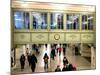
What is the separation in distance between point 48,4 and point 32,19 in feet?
1.02

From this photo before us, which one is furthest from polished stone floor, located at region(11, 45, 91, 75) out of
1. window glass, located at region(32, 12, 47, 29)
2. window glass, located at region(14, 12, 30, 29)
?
window glass, located at region(14, 12, 30, 29)

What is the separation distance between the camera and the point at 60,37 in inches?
91.5

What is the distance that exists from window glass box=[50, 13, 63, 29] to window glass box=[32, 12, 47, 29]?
4.0 inches

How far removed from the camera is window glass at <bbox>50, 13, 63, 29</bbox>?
89.8 inches

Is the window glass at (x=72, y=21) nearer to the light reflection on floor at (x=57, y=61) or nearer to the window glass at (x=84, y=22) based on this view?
the window glass at (x=84, y=22)

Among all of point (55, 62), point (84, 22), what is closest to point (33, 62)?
point (55, 62)

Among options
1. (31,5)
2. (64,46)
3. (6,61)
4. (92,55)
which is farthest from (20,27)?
(92,55)

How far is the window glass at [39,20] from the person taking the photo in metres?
2.23

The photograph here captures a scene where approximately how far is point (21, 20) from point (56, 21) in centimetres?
49

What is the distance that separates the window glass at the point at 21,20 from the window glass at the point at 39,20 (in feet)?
0.32

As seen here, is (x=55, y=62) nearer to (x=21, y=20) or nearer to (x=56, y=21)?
(x=56, y=21)

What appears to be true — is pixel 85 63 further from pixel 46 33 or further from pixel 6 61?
pixel 6 61

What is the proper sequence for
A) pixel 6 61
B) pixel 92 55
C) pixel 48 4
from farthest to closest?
pixel 92 55 → pixel 48 4 → pixel 6 61
